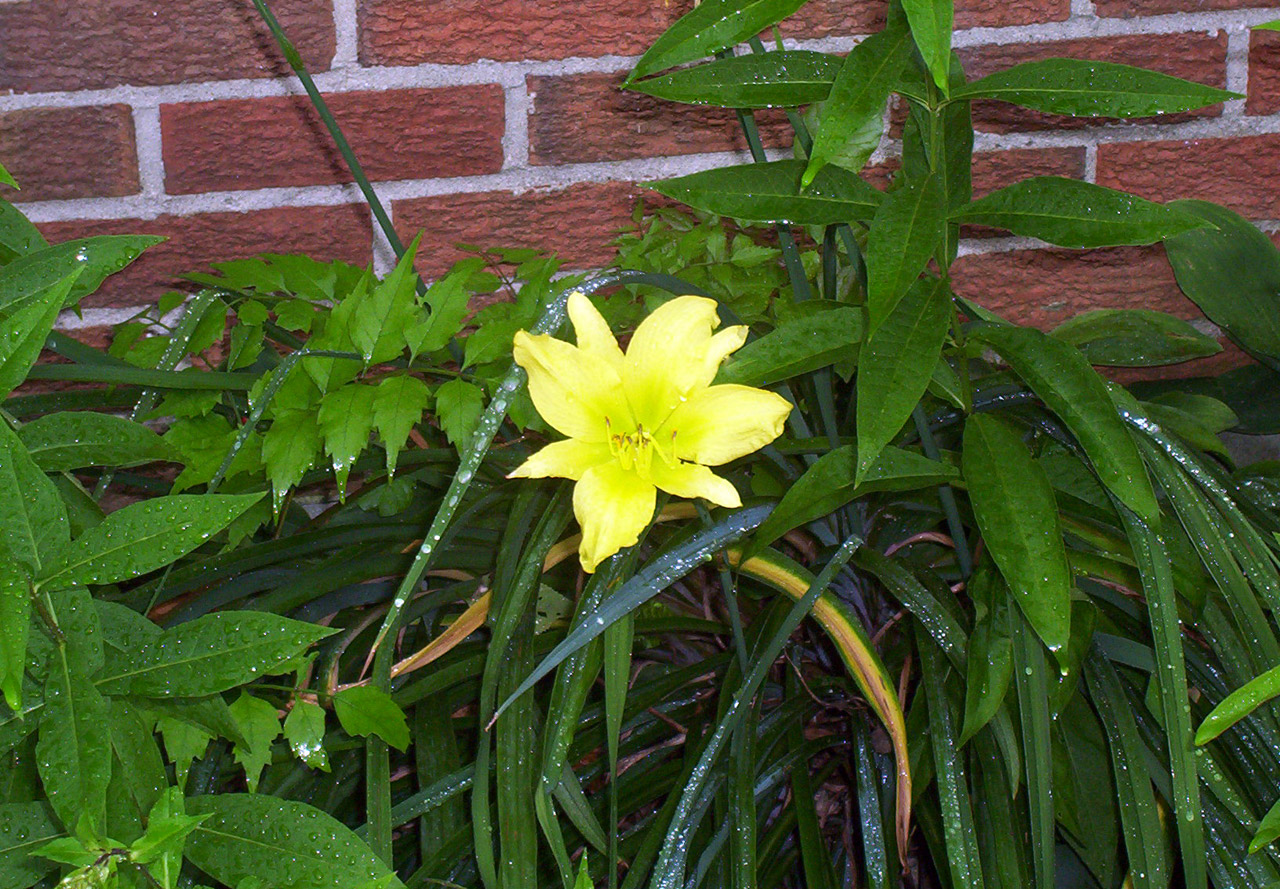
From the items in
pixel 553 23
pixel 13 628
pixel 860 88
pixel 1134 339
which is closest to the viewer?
pixel 13 628

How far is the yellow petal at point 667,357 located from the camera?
442 millimetres

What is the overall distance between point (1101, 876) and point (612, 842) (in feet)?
0.91

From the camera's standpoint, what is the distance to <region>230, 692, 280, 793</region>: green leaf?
54 cm

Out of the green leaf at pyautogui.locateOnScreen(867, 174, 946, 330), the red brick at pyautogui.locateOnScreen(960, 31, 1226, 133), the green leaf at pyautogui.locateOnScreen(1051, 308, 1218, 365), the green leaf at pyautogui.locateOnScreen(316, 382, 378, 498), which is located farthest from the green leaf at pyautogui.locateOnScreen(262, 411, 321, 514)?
the red brick at pyautogui.locateOnScreen(960, 31, 1226, 133)

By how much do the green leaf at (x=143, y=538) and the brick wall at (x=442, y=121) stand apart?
1.81 feet

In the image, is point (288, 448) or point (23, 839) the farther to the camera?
point (288, 448)

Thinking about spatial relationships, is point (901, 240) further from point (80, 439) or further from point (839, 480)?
point (80, 439)

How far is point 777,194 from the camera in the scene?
1.69 feet

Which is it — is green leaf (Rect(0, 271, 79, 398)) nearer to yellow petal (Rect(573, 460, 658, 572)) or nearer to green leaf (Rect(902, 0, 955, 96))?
yellow petal (Rect(573, 460, 658, 572))

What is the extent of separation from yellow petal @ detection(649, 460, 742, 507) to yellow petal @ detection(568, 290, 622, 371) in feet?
0.15

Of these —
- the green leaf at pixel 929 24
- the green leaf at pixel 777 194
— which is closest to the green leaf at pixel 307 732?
the green leaf at pixel 777 194

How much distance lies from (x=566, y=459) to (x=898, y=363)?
0.50 ft

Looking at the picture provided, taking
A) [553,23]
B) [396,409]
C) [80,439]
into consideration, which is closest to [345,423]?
[396,409]

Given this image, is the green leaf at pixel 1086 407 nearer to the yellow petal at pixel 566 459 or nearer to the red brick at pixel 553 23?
the yellow petal at pixel 566 459
